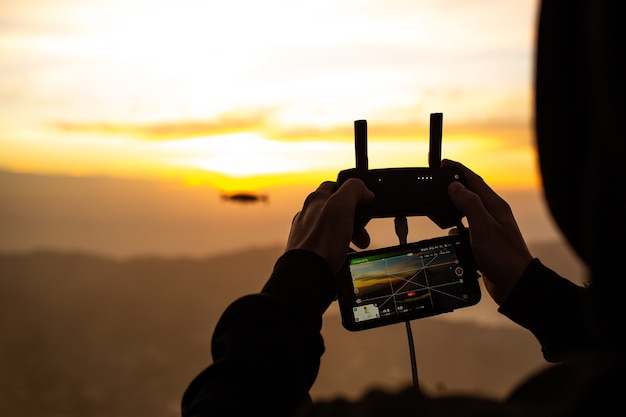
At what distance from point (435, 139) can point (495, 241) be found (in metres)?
0.29

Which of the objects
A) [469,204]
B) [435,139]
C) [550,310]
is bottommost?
[550,310]

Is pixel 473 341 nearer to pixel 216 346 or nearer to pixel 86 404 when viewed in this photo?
pixel 86 404

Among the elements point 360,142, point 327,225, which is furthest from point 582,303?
point 360,142

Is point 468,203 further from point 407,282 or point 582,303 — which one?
point 582,303

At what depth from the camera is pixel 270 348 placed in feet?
2.17

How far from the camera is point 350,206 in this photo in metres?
0.95

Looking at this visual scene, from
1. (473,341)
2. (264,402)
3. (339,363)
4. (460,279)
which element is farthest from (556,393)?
(473,341)

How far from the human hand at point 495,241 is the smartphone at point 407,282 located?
0.25 feet

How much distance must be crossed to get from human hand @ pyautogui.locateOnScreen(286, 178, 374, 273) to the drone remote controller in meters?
0.13

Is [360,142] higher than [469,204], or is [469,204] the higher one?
[360,142]

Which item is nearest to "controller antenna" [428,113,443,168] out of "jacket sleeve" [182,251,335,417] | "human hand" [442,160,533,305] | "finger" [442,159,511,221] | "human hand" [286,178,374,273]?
"finger" [442,159,511,221]

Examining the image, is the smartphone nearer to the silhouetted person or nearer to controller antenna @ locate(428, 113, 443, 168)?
controller antenna @ locate(428, 113, 443, 168)

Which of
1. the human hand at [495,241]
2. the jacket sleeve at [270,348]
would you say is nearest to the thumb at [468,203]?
the human hand at [495,241]

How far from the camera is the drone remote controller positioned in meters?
1.13
